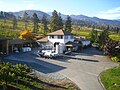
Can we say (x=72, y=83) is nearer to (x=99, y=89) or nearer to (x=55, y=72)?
(x=99, y=89)

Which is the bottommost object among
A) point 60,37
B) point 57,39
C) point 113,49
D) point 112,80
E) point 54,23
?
point 112,80

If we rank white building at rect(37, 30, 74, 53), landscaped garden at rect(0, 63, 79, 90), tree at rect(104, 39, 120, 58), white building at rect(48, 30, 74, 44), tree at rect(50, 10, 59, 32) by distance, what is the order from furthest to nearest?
1. tree at rect(50, 10, 59, 32)
2. white building at rect(37, 30, 74, 53)
3. white building at rect(48, 30, 74, 44)
4. tree at rect(104, 39, 120, 58)
5. landscaped garden at rect(0, 63, 79, 90)

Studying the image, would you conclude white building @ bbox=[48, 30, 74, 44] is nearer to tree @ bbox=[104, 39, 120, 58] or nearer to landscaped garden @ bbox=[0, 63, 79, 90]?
tree @ bbox=[104, 39, 120, 58]

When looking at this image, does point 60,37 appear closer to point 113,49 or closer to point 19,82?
point 113,49

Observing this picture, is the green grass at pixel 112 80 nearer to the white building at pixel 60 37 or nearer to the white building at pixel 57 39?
the white building at pixel 60 37

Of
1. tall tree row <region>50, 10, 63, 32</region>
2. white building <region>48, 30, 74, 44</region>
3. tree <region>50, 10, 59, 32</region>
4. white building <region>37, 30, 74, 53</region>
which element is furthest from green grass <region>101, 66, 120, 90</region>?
tall tree row <region>50, 10, 63, 32</region>

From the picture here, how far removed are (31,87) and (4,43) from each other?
27.8 m

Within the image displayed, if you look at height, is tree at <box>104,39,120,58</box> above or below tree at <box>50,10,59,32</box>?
below

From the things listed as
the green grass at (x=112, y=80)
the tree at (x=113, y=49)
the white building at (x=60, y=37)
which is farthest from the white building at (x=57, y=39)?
the green grass at (x=112, y=80)

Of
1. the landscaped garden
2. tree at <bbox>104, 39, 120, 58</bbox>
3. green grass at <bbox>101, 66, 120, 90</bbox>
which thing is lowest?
green grass at <bbox>101, 66, 120, 90</bbox>

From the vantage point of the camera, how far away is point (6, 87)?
2148 centimetres

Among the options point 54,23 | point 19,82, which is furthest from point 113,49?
point 54,23

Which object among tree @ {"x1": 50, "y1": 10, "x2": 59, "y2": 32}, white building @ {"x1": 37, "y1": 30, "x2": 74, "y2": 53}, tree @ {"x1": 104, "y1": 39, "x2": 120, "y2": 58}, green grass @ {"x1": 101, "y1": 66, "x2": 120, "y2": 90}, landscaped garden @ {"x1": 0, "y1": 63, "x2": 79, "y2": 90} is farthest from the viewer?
tree @ {"x1": 50, "y1": 10, "x2": 59, "y2": 32}

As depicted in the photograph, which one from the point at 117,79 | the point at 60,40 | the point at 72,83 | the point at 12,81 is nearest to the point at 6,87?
the point at 12,81
